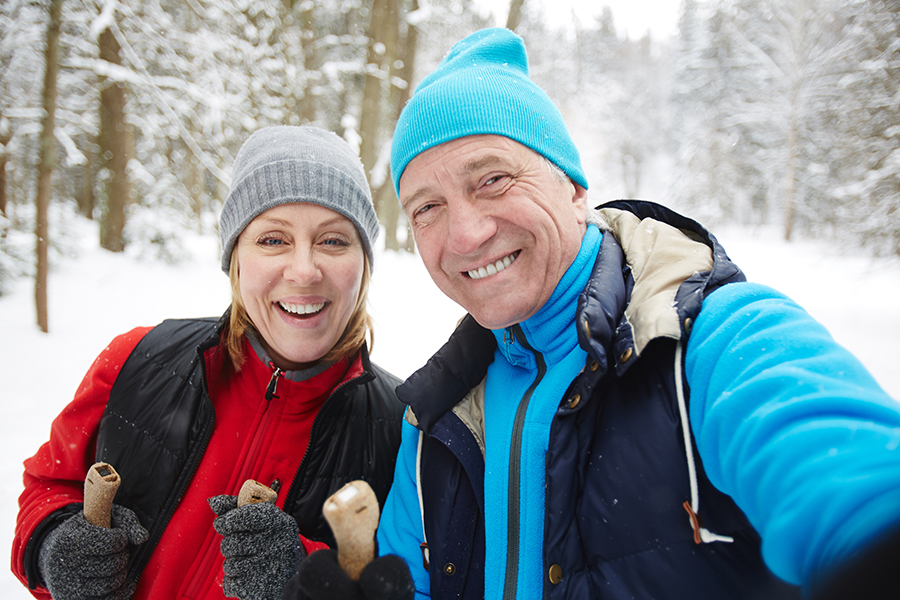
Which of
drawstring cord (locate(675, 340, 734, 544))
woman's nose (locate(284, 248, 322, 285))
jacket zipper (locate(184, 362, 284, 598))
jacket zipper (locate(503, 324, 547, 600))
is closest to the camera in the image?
drawstring cord (locate(675, 340, 734, 544))

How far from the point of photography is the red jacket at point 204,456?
5.32 ft

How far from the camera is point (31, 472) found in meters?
1.86

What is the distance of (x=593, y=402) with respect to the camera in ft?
3.70

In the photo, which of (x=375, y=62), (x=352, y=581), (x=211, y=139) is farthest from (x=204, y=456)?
(x=375, y=62)

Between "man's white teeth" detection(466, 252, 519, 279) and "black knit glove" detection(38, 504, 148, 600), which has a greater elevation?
"man's white teeth" detection(466, 252, 519, 279)

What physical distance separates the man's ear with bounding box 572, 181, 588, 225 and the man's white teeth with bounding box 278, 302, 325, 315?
111 centimetres

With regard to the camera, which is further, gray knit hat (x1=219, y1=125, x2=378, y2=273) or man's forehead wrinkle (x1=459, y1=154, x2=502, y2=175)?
gray knit hat (x1=219, y1=125, x2=378, y2=273)

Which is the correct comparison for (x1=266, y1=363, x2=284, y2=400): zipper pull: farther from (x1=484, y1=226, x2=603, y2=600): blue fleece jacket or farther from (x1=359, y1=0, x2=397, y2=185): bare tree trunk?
(x1=359, y1=0, x2=397, y2=185): bare tree trunk

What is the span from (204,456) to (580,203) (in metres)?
1.79

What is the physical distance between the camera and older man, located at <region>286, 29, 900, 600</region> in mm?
716

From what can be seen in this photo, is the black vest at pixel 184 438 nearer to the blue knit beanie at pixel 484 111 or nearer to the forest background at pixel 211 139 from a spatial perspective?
the blue knit beanie at pixel 484 111

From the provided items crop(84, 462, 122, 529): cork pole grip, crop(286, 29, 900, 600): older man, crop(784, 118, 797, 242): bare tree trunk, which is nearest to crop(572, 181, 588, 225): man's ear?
crop(286, 29, 900, 600): older man

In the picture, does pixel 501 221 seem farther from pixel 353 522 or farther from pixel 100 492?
pixel 100 492

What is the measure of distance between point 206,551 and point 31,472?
37.7 inches
